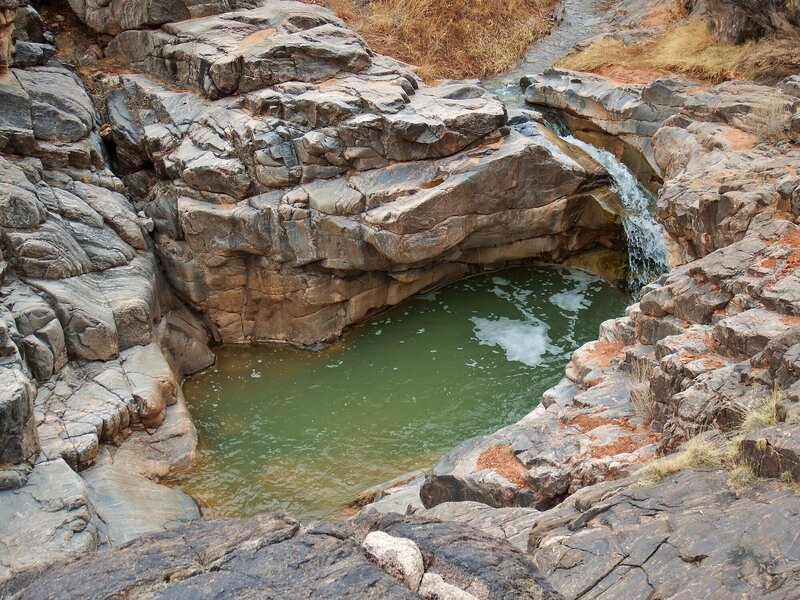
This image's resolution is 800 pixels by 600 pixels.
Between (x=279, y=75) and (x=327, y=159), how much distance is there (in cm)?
257

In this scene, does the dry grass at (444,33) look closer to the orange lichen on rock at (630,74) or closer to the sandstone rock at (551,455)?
the orange lichen on rock at (630,74)

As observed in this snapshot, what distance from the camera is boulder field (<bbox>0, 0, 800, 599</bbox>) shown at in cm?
482

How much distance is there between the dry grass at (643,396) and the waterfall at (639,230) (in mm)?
6775

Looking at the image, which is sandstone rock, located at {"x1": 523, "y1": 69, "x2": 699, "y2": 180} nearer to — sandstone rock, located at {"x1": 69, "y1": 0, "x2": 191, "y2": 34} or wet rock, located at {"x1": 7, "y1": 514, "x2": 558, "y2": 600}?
sandstone rock, located at {"x1": 69, "y1": 0, "x2": 191, "y2": 34}

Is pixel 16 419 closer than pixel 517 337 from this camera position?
Yes

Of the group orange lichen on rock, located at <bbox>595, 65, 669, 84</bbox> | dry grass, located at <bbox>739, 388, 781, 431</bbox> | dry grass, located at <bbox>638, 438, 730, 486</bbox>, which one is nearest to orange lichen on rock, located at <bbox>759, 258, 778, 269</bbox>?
dry grass, located at <bbox>739, 388, 781, 431</bbox>

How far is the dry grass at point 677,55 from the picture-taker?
18000mm

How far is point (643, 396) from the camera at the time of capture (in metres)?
8.95

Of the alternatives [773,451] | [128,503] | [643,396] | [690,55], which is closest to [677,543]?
[773,451]

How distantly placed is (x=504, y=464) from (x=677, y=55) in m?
14.4

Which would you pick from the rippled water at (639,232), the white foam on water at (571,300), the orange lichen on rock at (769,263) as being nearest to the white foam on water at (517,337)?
the white foam on water at (571,300)

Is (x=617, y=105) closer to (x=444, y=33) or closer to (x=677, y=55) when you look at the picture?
(x=677, y=55)

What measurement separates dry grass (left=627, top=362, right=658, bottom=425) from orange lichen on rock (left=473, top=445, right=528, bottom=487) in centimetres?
154

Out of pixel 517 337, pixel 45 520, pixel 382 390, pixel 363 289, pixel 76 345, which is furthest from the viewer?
pixel 363 289
